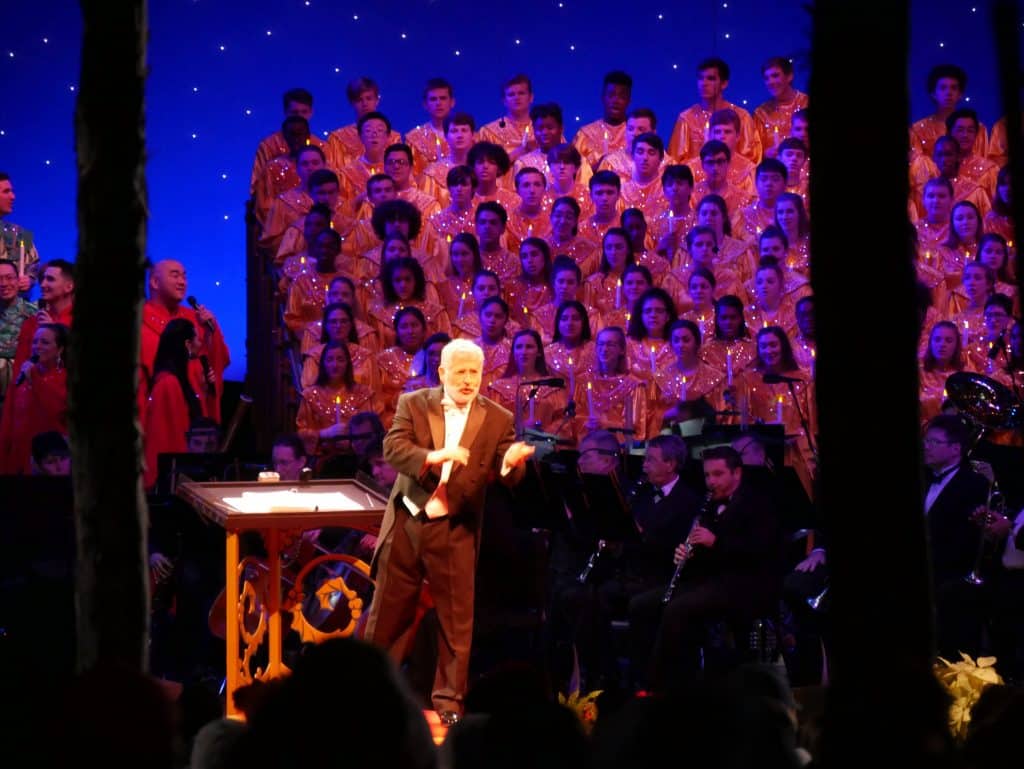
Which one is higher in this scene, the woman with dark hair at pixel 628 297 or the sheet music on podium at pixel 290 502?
the woman with dark hair at pixel 628 297

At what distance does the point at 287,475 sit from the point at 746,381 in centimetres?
344

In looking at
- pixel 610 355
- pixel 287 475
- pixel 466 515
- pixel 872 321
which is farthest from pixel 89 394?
pixel 610 355

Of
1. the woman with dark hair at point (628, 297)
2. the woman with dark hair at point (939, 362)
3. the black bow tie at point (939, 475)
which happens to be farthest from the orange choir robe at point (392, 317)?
the black bow tie at point (939, 475)

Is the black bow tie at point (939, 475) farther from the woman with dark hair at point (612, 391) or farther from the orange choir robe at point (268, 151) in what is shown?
the orange choir robe at point (268, 151)

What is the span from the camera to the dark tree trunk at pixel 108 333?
120 inches

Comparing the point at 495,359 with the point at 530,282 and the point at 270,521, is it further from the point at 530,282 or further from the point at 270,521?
the point at 270,521

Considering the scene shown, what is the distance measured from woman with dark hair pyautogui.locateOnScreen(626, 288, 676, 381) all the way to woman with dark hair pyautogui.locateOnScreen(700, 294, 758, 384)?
30 centimetres

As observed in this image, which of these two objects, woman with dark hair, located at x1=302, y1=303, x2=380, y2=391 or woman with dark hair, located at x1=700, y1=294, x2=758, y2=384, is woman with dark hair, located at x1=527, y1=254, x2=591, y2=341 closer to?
woman with dark hair, located at x1=700, y1=294, x2=758, y2=384

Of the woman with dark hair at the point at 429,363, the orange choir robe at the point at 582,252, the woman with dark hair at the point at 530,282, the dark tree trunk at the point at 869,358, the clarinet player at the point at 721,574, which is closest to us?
the dark tree trunk at the point at 869,358

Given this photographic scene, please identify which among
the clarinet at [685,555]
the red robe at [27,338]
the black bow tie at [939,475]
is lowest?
the clarinet at [685,555]

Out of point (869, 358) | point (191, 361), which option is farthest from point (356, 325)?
point (869, 358)

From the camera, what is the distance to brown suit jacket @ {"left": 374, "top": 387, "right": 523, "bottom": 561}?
17.9 ft

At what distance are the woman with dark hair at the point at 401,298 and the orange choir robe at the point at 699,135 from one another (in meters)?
2.92

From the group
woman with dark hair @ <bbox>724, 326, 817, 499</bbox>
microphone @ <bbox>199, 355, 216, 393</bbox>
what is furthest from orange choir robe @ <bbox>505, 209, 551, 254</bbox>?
microphone @ <bbox>199, 355, 216, 393</bbox>
